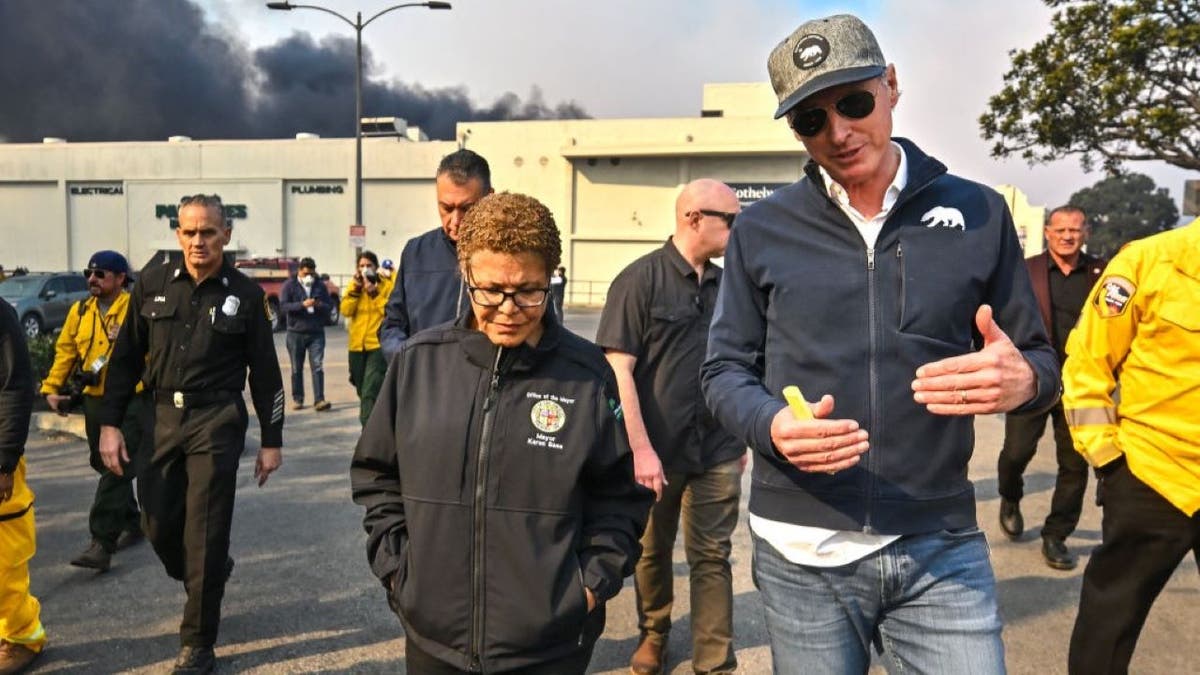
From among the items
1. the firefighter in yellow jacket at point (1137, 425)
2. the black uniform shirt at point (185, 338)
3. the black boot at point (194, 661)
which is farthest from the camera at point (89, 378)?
the firefighter in yellow jacket at point (1137, 425)

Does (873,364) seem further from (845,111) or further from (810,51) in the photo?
(810,51)

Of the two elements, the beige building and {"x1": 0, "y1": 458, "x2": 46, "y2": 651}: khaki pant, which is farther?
the beige building

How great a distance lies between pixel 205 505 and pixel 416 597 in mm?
2213

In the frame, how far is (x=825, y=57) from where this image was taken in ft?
6.44

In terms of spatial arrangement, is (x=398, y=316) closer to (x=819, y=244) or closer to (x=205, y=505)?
(x=205, y=505)

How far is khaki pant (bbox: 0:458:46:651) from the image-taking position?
373 cm

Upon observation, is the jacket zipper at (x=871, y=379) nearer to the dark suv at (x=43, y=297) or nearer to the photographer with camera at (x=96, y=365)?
the photographer with camera at (x=96, y=365)

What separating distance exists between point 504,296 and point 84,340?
188 inches

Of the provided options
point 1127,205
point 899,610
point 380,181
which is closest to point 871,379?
point 899,610

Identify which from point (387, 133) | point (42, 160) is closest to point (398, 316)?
point (387, 133)

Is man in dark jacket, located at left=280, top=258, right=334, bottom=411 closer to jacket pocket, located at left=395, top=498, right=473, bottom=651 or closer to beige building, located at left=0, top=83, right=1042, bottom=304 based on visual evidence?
jacket pocket, located at left=395, top=498, right=473, bottom=651

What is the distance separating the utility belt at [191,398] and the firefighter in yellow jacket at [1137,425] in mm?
3671

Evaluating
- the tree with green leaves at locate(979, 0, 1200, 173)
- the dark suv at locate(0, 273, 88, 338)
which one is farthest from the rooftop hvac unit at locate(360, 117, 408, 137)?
the tree with green leaves at locate(979, 0, 1200, 173)

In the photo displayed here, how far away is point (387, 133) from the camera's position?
45438 millimetres
